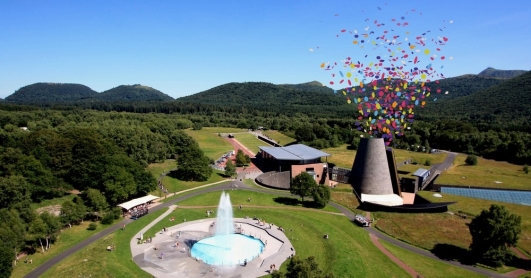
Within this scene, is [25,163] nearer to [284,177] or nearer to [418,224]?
[284,177]

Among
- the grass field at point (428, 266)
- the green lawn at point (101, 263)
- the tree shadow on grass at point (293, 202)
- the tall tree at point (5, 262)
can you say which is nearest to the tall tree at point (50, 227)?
the green lawn at point (101, 263)

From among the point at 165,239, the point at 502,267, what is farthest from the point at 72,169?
the point at 502,267

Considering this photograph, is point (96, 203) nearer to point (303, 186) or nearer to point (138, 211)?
point (138, 211)

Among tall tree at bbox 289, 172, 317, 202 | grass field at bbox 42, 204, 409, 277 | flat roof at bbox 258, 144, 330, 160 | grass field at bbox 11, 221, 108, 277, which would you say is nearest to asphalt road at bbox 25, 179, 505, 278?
grass field at bbox 11, 221, 108, 277

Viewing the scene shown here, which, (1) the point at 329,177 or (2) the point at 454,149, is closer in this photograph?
(1) the point at 329,177

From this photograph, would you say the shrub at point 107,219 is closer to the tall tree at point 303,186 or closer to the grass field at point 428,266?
the tall tree at point 303,186
